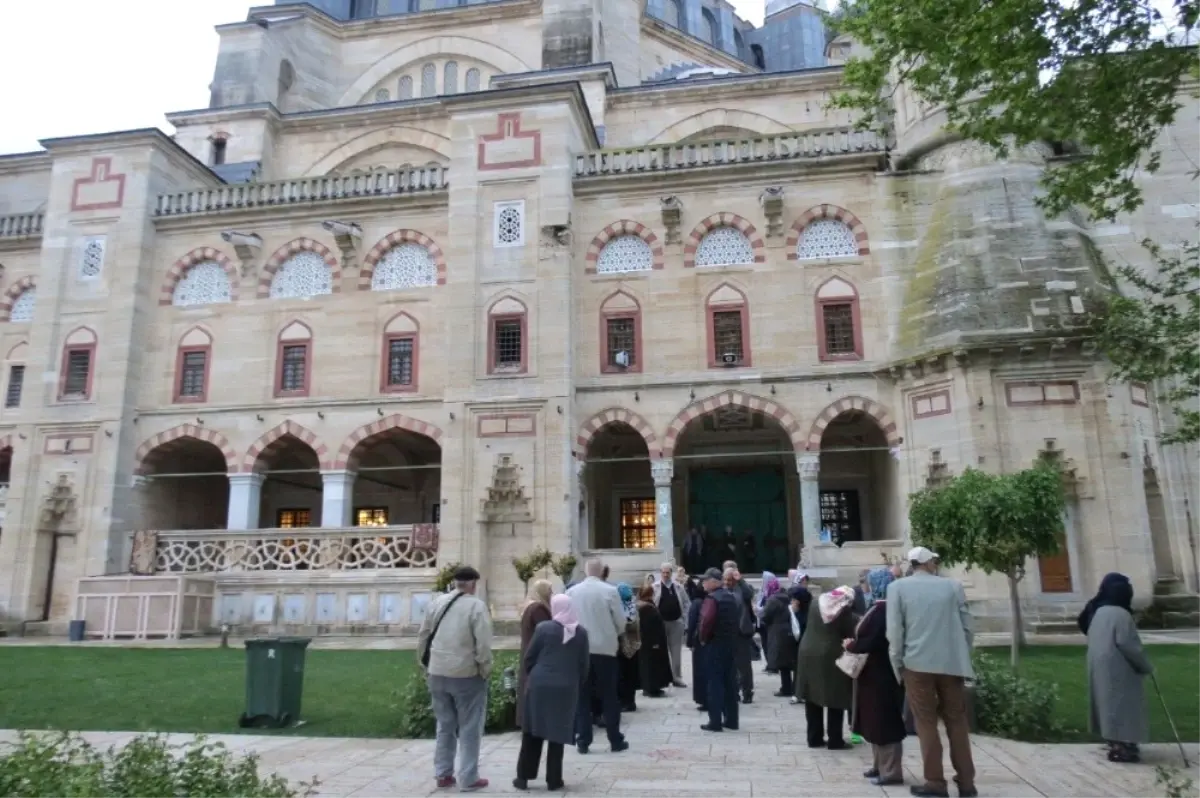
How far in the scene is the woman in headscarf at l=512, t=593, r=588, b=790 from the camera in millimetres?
5902

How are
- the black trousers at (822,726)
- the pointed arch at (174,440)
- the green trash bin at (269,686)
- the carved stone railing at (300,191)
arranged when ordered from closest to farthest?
1. the black trousers at (822,726)
2. the green trash bin at (269,686)
3. the pointed arch at (174,440)
4. the carved stone railing at (300,191)

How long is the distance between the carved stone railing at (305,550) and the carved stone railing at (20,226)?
9.92 metres

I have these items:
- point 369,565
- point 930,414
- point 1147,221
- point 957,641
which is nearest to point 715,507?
point 930,414

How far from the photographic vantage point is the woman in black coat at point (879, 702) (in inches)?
237

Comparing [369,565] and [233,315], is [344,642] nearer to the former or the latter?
[369,565]

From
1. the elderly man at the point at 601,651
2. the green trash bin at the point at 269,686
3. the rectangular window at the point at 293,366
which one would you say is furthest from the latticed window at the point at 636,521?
the elderly man at the point at 601,651

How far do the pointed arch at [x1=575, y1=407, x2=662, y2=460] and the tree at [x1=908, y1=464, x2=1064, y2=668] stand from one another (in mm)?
7675

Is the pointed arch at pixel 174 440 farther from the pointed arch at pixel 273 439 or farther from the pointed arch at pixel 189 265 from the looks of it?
the pointed arch at pixel 189 265

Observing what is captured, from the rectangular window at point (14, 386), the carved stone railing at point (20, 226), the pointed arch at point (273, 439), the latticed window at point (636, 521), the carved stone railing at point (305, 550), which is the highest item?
the carved stone railing at point (20, 226)

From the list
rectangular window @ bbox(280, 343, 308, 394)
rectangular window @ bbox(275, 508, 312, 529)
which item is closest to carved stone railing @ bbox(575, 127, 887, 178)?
rectangular window @ bbox(280, 343, 308, 394)

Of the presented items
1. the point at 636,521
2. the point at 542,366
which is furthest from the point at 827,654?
the point at 636,521

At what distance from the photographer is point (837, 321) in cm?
1941

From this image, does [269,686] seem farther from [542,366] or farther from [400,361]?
[400,361]

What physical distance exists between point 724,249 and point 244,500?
12726 mm
